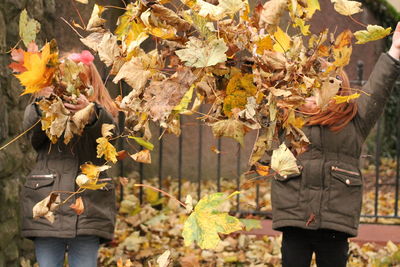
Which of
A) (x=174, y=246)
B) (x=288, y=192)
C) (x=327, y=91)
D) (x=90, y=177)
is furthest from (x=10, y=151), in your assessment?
(x=327, y=91)

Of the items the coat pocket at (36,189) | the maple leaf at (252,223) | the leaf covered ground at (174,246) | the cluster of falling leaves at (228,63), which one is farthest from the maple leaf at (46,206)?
the maple leaf at (252,223)

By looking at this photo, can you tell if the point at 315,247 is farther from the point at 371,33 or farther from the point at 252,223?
the point at 252,223

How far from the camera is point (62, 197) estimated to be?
2.57 metres

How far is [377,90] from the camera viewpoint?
262 cm

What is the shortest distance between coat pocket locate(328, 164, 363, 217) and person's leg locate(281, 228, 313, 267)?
20 cm

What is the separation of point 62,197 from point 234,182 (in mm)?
3403

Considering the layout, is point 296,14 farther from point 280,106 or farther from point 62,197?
point 62,197

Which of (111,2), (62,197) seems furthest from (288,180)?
(111,2)

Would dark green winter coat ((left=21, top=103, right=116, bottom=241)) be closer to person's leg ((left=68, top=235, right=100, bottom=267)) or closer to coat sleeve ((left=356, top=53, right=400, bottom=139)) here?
person's leg ((left=68, top=235, right=100, bottom=267))

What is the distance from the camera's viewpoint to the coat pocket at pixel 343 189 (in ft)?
8.76

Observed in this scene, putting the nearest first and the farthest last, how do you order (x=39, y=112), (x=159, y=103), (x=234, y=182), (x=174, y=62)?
(x=159, y=103), (x=174, y=62), (x=39, y=112), (x=234, y=182)

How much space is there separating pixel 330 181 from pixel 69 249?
1162mm

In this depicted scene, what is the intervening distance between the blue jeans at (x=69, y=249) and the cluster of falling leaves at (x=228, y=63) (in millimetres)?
1318

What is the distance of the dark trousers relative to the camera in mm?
2723
